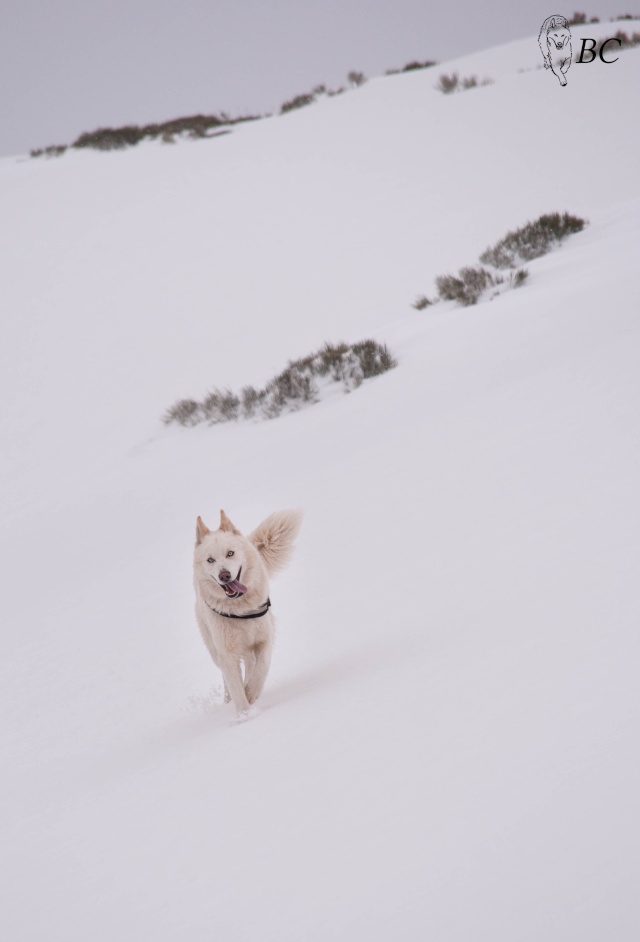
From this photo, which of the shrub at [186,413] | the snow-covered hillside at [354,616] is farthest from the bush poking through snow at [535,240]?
the shrub at [186,413]

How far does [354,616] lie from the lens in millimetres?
4566

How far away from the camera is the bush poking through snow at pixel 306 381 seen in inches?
Answer: 385

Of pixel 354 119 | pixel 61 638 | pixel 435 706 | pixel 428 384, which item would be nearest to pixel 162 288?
pixel 354 119

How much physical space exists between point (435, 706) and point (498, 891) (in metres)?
0.96

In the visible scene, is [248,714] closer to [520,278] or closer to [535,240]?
[520,278]

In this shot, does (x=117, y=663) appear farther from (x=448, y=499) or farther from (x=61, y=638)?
(x=448, y=499)

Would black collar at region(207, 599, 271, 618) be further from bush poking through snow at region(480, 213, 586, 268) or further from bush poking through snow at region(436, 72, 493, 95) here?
bush poking through snow at region(436, 72, 493, 95)

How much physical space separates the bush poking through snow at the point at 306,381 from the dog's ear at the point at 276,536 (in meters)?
5.25

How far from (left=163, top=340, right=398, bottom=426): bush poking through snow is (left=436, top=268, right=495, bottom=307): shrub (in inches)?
79.6

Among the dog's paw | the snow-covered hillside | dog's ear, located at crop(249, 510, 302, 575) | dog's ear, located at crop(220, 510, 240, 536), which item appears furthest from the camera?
dog's ear, located at crop(249, 510, 302, 575)

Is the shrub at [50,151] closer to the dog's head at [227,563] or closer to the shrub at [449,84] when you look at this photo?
the shrub at [449,84]

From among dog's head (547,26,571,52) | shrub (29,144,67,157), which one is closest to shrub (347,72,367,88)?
dog's head (547,26,571,52)

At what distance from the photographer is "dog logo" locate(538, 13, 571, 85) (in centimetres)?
2190

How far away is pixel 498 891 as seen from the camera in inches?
58.3
